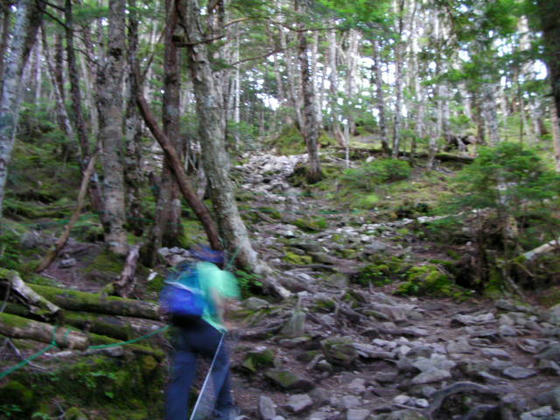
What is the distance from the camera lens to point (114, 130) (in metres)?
7.39

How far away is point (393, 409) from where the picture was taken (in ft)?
14.5

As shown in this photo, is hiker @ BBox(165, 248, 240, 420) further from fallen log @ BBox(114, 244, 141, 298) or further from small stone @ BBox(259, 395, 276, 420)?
fallen log @ BBox(114, 244, 141, 298)

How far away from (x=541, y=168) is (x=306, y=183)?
1205 cm

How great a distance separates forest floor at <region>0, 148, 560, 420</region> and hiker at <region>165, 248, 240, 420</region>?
0.74 meters

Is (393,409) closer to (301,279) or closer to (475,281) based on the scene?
(301,279)

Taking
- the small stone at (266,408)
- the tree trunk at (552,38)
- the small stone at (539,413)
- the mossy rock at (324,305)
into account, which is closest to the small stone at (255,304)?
the mossy rock at (324,305)

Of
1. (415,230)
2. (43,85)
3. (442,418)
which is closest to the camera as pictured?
(442,418)

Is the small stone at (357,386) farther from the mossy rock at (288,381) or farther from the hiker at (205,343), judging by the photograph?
the hiker at (205,343)

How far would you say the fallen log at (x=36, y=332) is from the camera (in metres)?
3.60

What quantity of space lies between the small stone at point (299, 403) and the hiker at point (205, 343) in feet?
2.71

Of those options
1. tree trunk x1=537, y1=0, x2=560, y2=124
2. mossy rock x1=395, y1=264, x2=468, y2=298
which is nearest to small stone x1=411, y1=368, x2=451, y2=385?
tree trunk x1=537, y1=0, x2=560, y2=124

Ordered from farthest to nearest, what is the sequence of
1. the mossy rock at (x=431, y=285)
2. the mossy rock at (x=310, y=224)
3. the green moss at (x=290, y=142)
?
the green moss at (x=290, y=142), the mossy rock at (x=310, y=224), the mossy rock at (x=431, y=285)

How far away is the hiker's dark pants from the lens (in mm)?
3504

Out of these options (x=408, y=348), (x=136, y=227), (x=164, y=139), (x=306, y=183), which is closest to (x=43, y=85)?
(x=306, y=183)
